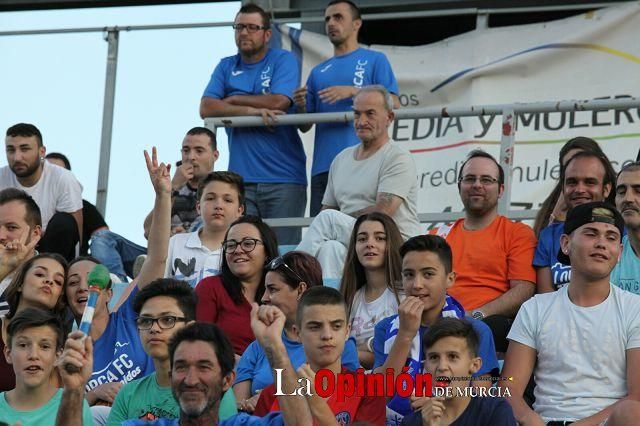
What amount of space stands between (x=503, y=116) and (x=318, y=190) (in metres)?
1.39

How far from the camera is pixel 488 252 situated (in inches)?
315

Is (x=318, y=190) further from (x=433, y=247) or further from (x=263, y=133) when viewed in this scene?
(x=433, y=247)

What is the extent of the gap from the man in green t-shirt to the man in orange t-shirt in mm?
2179

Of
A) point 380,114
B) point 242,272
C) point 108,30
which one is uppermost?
point 108,30

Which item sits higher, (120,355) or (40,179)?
(40,179)

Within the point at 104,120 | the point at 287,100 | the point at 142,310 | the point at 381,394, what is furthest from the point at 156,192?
the point at 104,120

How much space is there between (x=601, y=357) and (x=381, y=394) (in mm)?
1025

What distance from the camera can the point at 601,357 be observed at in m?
6.61

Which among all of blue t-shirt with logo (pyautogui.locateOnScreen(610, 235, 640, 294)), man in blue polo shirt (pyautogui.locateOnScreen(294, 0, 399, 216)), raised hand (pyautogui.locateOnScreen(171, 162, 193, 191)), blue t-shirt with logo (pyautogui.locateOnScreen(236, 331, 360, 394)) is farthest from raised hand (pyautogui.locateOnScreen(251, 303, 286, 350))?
man in blue polo shirt (pyautogui.locateOnScreen(294, 0, 399, 216))

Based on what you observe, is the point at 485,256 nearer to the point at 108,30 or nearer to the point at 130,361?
the point at 130,361

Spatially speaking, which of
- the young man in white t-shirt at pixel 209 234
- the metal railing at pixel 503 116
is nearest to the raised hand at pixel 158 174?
the young man in white t-shirt at pixel 209 234

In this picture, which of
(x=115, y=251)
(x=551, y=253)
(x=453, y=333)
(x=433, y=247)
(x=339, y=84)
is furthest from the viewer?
(x=339, y=84)

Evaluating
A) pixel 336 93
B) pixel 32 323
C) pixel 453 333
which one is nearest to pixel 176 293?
pixel 32 323

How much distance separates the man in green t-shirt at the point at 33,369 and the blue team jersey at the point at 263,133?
133 inches
